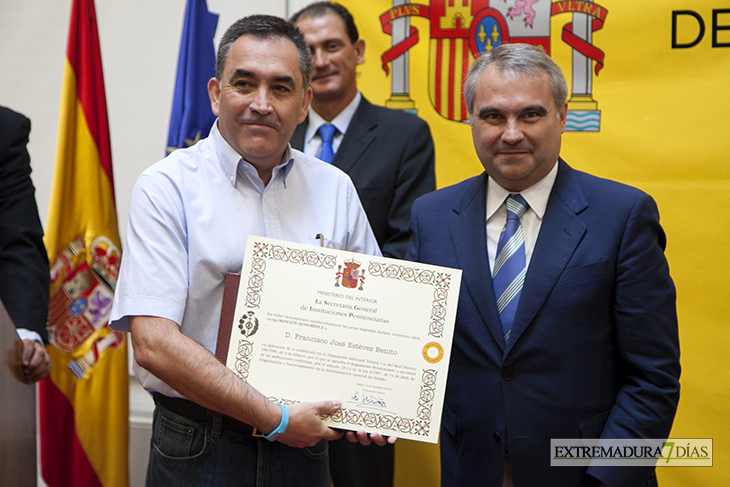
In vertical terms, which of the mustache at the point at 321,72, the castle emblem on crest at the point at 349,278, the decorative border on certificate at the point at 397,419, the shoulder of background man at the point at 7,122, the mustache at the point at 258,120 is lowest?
the decorative border on certificate at the point at 397,419

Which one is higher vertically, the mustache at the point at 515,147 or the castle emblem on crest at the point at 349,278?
the mustache at the point at 515,147

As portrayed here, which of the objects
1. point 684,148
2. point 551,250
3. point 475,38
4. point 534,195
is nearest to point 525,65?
point 534,195

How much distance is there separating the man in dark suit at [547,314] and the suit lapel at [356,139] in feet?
3.03

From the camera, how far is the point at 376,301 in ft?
5.28

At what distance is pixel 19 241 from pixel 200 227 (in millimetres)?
993

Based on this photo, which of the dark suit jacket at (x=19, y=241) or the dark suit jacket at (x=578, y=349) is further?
the dark suit jacket at (x=19, y=241)

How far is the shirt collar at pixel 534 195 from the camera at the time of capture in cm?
180

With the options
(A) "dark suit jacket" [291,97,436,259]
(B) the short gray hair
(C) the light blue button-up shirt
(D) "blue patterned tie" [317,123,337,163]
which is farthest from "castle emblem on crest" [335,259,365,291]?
(D) "blue patterned tie" [317,123,337,163]

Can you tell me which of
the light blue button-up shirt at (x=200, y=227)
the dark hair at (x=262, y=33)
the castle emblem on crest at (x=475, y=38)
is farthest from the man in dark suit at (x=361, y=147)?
the dark hair at (x=262, y=33)

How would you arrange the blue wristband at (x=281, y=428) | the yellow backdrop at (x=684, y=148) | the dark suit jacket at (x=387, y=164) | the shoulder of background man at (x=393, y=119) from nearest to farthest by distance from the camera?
the blue wristband at (x=281, y=428) → the dark suit jacket at (x=387, y=164) → the shoulder of background man at (x=393, y=119) → the yellow backdrop at (x=684, y=148)

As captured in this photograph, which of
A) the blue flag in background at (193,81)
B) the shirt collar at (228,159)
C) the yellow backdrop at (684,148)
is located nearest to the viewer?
the shirt collar at (228,159)

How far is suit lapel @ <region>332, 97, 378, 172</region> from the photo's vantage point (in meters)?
2.66

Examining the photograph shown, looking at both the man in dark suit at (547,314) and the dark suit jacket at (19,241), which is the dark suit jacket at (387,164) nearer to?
the man in dark suit at (547,314)

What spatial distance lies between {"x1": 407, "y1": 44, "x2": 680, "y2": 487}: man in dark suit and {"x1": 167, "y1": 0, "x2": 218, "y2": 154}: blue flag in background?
5.46ft
